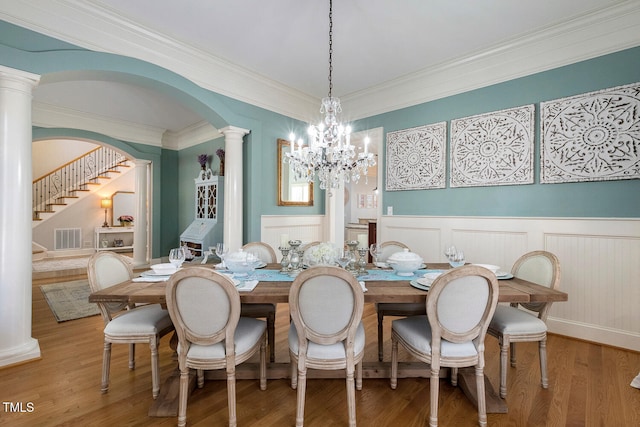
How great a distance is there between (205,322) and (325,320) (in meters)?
0.64

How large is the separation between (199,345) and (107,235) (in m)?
8.84

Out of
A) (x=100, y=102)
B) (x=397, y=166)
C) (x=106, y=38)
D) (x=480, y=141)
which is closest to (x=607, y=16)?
(x=480, y=141)

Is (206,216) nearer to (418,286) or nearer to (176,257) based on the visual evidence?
(176,257)

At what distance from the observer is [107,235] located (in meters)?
8.55

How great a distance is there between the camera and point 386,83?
3914 millimetres

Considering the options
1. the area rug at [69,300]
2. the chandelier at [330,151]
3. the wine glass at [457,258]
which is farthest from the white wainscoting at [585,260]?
the area rug at [69,300]

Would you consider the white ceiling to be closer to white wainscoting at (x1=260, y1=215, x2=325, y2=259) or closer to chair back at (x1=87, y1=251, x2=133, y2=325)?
→ white wainscoting at (x1=260, y1=215, x2=325, y2=259)

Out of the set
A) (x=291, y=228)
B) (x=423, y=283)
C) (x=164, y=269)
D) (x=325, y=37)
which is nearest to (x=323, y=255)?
(x=423, y=283)

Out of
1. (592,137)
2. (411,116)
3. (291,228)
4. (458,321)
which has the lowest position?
(458,321)

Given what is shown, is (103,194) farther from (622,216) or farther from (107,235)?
(622,216)

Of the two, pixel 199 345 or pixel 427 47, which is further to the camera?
pixel 427 47

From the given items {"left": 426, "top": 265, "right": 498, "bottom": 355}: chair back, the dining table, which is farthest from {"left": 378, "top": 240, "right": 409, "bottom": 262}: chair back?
{"left": 426, "top": 265, "right": 498, "bottom": 355}: chair back

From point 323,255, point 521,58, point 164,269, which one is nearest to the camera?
point 323,255

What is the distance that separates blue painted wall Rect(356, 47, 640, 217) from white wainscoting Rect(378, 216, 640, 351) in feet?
0.38
